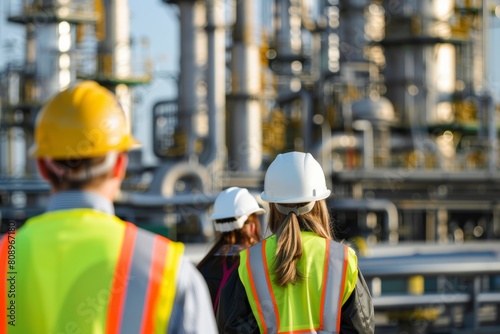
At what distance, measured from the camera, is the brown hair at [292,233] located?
293cm

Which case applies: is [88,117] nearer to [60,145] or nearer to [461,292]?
[60,145]

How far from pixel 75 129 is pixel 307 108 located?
23719 millimetres

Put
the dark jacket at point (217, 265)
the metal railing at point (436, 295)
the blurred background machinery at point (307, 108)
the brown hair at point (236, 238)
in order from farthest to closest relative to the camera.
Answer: the blurred background machinery at point (307, 108) < the metal railing at point (436, 295) < the brown hair at point (236, 238) < the dark jacket at point (217, 265)

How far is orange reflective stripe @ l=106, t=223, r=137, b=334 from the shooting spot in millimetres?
1892

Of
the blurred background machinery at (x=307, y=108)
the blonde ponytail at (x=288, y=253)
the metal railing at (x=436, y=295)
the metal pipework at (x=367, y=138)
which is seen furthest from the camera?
the metal pipework at (x=367, y=138)

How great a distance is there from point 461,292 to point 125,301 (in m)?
4.45

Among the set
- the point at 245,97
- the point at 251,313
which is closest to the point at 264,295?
the point at 251,313

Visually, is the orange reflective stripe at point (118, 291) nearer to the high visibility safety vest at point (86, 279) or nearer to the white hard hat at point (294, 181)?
the high visibility safety vest at point (86, 279)

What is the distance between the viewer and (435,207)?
24.6 meters

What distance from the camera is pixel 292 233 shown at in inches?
118

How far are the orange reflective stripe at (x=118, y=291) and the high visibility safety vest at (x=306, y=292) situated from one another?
3.64ft

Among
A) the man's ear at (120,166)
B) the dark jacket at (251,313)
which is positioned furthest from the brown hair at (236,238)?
the man's ear at (120,166)

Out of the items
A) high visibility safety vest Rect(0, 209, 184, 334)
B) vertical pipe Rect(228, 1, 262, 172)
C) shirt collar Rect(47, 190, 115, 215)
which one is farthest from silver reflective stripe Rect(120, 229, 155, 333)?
vertical pipe Rect(228, 1, 262, 172)

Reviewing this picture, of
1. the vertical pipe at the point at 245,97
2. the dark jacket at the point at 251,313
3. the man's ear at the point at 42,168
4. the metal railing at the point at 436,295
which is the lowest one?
the metal railing at the point at 436,295
